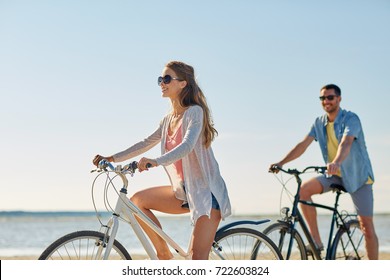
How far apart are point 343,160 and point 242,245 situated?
1.51m

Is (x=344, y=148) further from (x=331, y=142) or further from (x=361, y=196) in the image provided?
(x=361, y=196)

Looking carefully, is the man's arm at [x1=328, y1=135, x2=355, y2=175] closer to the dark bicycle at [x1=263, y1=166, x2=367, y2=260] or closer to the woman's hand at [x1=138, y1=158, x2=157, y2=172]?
the dark bicycle at [x1=263, y1=166, x2=367, y2=260]

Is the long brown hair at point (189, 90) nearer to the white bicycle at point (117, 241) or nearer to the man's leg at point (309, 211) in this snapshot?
the white bicycle at point (117, 241)

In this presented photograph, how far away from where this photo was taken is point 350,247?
20.4ft

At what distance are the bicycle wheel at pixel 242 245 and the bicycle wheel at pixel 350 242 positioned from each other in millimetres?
1425

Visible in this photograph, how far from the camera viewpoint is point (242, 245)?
4.79 m

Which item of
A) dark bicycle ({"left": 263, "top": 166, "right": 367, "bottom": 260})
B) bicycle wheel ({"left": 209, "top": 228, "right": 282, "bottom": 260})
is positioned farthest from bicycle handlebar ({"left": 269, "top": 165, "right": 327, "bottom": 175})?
bicycle wheel ({"left": 209, "top": 228, "right": 282, "bottom": 260})

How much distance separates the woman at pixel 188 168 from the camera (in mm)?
4230
